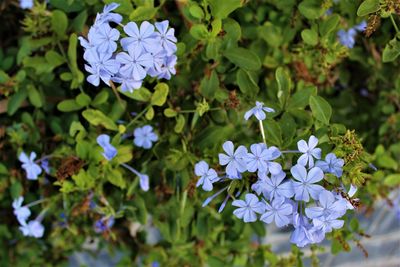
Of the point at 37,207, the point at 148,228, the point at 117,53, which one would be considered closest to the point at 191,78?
the point at 117,53

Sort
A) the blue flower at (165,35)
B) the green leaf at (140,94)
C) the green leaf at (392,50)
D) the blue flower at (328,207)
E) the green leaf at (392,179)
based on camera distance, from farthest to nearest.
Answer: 1. the green leaf at (392,179)
2. the green leaf at (140,94)
3. the green leaf at (392,50)
4. the blue flower at (165,35)
5. the blue flower at (328,207)

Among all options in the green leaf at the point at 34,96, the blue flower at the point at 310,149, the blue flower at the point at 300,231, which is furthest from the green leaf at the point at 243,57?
the green leaf at the point at 34,96

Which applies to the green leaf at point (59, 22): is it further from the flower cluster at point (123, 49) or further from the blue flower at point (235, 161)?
the blue flower at point (235, 161)

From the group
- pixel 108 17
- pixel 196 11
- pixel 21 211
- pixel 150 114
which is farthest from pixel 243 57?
pixel 21 211

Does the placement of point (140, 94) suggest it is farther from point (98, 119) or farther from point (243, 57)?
point (243, 57)

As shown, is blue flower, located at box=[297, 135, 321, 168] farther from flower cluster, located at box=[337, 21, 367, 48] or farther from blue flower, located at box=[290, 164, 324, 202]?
flower cluster, located at box=[337, 21, 367, 48]

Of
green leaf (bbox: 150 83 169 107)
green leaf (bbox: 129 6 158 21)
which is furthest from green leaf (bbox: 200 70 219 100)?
green leaf (bbox: 129 6 158 21)
